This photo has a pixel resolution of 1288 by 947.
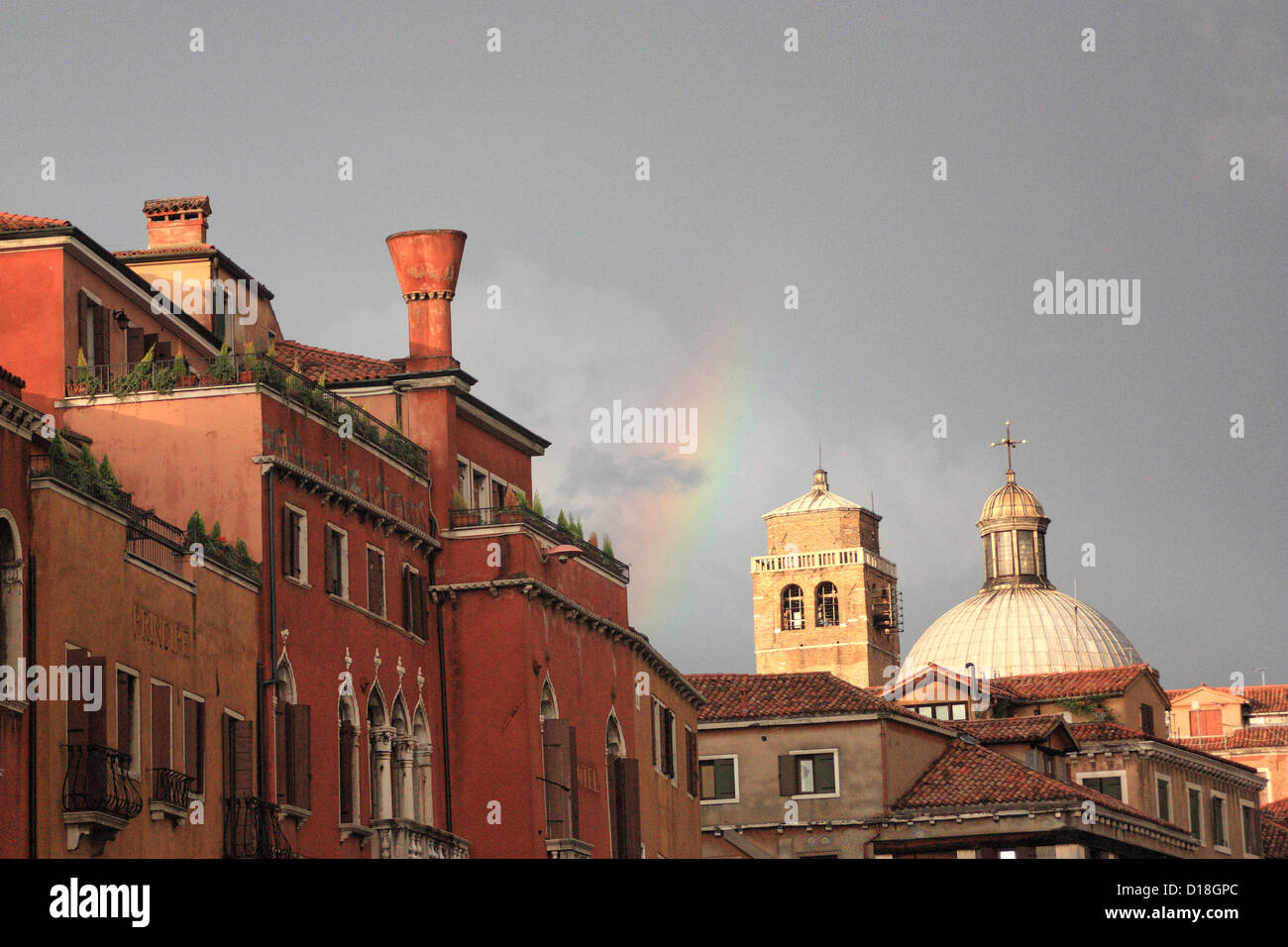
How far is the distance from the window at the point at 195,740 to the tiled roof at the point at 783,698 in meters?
24.2

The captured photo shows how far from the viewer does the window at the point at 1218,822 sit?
6731cm

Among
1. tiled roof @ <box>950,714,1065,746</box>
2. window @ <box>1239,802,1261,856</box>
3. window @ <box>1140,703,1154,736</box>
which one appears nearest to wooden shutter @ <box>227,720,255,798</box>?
tiled roof @ <box>950,714,1065,746</box>

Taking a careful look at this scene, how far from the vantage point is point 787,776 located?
181 feet

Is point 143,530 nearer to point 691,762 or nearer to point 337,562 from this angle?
point 337,562

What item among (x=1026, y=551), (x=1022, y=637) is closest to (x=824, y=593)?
(x=1026, y=551)

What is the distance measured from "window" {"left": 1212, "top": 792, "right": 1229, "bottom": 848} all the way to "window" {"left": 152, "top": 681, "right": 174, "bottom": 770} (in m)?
42.1

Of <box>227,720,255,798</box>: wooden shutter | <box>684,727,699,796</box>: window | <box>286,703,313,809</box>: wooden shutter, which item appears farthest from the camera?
<box>684,727,699,796</box>: window

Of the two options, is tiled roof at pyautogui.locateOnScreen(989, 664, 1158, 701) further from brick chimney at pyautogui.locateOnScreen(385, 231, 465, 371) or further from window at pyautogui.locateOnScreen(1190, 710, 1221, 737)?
brick chimney at pyautogui.locateOnScreen(385, 231, 465, 371)

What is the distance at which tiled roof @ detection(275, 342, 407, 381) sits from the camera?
137 feet

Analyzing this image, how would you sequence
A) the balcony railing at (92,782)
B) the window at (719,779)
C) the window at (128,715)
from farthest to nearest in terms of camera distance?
the window at (719,779), the window at (128,715), the balcony railing at (92,782)

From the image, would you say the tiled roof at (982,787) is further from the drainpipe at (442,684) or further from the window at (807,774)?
the drainpipe at (442,684)

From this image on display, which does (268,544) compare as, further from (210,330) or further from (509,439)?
(509,439)

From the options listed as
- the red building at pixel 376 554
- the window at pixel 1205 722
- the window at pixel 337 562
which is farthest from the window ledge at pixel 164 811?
the window at pixel 1205 722
